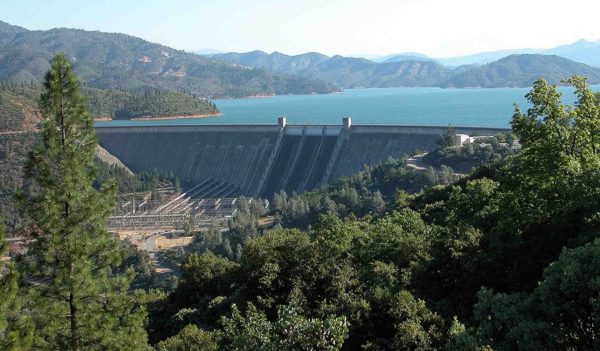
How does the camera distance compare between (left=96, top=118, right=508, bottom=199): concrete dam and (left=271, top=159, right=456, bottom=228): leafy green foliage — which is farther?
(left=96, top=118, right=508, bottom=199): concrete dam

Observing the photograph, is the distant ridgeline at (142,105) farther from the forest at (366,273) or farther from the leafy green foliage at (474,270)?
the forest at (366,273)

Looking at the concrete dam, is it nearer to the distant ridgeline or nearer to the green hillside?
the green hillside

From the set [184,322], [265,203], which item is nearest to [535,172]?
[184,322]

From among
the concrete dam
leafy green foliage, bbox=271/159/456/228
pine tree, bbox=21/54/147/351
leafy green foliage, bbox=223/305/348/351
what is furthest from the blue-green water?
leafy green foliage, bbox=223/305/348/351

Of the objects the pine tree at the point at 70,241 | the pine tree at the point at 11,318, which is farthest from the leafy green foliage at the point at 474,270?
the pine tree at the point at 11,318

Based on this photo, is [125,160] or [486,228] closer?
[486,228]

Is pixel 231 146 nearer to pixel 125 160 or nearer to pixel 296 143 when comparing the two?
pixel 296 143
